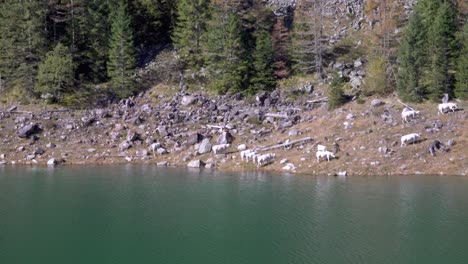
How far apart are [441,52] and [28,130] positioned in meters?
51.6

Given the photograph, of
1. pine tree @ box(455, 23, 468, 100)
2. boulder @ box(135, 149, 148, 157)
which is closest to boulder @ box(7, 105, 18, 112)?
boulder @ box(135, 149, 148, 157)

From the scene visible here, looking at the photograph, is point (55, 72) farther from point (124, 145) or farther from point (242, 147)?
point (242, 147)

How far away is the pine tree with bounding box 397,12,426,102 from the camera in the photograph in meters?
56.0

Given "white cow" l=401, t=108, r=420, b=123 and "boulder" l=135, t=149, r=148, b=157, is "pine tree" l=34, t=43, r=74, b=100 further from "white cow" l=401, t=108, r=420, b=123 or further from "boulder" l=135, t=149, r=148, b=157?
"white cow" l=401, t=108, r=420, b=123

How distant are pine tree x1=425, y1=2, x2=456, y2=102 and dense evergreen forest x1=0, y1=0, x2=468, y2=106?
0.14m

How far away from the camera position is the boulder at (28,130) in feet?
196

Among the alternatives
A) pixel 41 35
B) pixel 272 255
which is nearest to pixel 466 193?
pixel 272 255

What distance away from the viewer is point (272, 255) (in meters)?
25.3

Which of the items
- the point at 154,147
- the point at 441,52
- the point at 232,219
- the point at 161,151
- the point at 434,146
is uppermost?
the point at 441,52

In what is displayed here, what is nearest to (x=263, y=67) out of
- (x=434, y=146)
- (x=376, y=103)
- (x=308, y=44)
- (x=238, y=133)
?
(x=308, y=44)

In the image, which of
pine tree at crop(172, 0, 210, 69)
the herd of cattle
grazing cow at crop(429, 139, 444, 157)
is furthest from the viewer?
pine tree at crop(172, 0, 210, 69)

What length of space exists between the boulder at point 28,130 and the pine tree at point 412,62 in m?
45.5

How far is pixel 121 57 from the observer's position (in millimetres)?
71000

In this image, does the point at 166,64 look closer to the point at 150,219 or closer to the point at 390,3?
the point at 390,3
